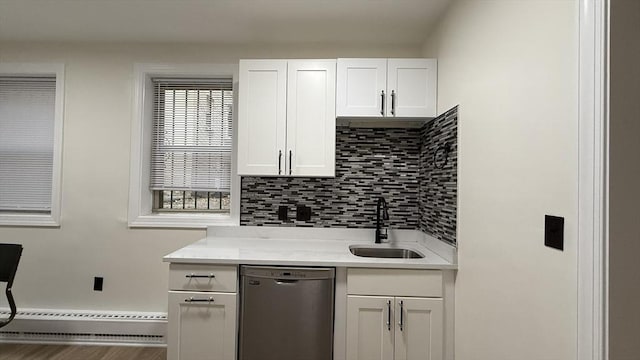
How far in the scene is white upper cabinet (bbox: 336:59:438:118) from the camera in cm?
221

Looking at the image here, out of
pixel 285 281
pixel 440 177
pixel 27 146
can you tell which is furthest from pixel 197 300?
pixel 27 146

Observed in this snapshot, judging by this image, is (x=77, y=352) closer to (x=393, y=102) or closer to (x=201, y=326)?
(x=201, y=326)

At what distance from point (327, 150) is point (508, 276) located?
1.32m

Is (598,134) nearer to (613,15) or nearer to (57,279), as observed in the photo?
(613,15)

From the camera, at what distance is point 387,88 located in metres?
2.23

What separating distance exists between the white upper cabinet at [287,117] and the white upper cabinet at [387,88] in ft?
0.36

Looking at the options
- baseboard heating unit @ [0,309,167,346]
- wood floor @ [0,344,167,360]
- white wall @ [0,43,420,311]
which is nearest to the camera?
wood floor @ [0,344,167,360]

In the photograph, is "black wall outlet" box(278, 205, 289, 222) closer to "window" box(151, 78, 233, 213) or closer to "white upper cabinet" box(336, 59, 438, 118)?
"window" box(151, 78, 233, 213)

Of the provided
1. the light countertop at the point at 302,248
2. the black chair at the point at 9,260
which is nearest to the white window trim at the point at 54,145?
the black chair at the point at 9,260

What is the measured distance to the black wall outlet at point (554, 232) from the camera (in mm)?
1027

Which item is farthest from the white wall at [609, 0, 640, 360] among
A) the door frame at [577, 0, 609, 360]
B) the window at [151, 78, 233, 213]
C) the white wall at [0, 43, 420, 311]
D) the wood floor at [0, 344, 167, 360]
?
the wood floor at [0, 344, 167, 360]

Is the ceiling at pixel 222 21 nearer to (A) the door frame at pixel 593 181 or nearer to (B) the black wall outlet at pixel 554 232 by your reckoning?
(A) the door frame at pixel 593 181

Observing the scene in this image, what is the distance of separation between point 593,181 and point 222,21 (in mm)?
2287

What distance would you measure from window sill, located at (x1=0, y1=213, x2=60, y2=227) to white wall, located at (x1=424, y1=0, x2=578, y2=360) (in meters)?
3.05
